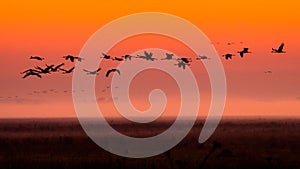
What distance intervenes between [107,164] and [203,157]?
5.66 meters

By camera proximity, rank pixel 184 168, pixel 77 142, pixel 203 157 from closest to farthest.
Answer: pixel 184 168
pixel 203 157
pixel 77 142

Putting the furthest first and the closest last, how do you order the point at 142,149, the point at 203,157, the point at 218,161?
the point at 142,149 → the point at 203,157 → the point at 218,161

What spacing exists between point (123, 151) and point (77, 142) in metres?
8.49

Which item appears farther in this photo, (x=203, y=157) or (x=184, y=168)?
(x=203, y=157)

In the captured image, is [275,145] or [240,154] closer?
[240,154]

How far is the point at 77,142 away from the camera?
6200 centimetres

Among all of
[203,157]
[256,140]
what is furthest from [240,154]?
[256,140]

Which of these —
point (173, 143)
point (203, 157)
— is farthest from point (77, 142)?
point (203, 157)

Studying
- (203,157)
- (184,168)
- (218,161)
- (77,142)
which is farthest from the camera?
(77,142)

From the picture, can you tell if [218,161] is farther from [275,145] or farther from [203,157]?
[275,145]

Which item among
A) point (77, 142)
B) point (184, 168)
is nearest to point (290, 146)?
point (77, 142)

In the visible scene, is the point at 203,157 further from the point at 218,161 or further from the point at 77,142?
the point at 77,142

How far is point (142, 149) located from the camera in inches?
2189

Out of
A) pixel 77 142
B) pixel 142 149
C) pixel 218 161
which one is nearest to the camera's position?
pixel 218 161
